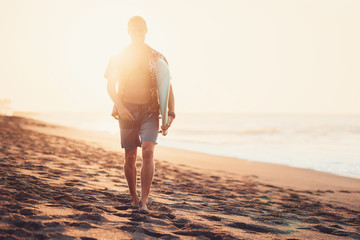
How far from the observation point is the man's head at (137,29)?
359 cm

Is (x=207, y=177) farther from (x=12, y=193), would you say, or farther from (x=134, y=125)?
(x=12, y=193)

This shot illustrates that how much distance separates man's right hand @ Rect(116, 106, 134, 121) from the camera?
11.3ft

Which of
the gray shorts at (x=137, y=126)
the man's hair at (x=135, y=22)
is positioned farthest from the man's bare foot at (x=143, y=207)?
the man's hair at (x=135, y=22)

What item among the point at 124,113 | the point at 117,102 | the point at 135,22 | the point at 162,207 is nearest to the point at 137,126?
the point at 124,113

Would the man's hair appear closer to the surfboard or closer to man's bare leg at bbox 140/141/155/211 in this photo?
the surfboard

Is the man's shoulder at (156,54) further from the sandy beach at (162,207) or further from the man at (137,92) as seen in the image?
the sandy beach at (162,207)

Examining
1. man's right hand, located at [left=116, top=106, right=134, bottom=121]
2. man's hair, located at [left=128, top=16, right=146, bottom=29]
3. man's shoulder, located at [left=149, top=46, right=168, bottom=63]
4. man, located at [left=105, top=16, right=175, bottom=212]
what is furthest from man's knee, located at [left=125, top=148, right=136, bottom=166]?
man's hair, located at [left=128, top=16, right=146, bottom=29]

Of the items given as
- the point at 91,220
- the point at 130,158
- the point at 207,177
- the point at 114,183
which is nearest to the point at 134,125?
the point at 130,158

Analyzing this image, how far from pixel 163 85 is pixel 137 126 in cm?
53

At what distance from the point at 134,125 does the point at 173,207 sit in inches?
45.2

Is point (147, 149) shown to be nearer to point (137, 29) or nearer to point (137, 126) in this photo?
point (137, 126)

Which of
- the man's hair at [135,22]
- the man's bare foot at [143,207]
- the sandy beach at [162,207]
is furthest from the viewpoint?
the man's hair at [135,22]

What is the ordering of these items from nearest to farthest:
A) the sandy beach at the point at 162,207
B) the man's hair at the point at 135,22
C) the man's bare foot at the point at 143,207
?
the sandy beach at the point at 162,207 → the man's bare foot at the point at 143,207 → the man's hair at the point at 135,22

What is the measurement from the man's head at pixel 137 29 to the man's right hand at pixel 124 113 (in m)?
0.78
